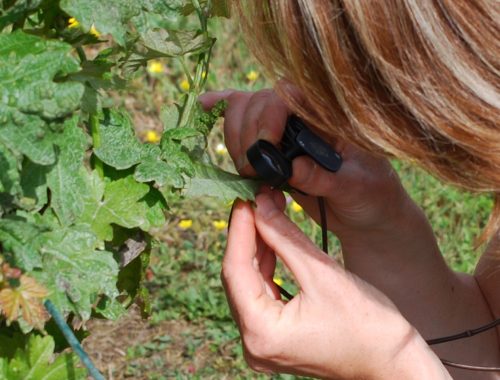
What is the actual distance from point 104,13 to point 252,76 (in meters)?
2.61

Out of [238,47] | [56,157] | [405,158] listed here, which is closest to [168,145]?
[56,157]

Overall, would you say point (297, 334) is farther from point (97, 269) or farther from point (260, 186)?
point (97, 269)

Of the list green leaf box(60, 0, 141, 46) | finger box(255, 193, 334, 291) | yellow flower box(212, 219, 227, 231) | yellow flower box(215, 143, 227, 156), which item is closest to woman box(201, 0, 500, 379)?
finger box(255, 193, 334, 291)

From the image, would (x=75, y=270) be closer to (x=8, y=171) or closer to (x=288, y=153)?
(x=8, y=171)

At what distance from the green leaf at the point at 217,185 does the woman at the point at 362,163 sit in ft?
0.14

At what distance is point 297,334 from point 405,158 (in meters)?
0.32

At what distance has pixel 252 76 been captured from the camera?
359cm

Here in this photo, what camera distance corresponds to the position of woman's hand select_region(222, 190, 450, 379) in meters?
1.36

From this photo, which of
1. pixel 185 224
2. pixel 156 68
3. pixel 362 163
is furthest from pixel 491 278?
pixel 156 68

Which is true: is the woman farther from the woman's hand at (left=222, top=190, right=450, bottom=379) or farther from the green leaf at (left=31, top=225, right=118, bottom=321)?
the green leaf at (left=31, top=225, right=118, bottom=321)

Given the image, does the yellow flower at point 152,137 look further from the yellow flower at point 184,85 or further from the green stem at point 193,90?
the green stem at point 193,90

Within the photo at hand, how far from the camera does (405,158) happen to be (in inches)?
48.9

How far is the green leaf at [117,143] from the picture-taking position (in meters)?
1.13

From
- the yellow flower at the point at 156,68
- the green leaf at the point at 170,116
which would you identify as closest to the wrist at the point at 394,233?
the green leaf at the point at 170,116
